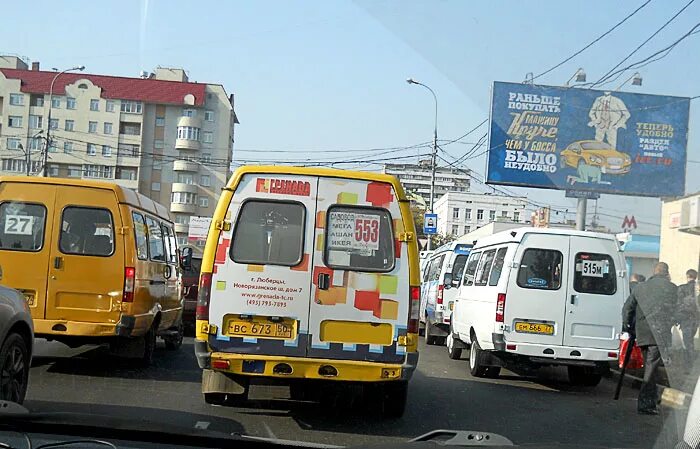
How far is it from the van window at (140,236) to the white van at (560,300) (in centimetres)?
475

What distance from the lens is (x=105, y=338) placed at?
9320 millimetres

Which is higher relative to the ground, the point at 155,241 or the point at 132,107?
the point at 132,107

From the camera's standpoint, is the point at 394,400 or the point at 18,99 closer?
the point at 394,400

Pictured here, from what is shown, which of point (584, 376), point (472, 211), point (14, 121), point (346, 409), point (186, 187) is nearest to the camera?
point (346, 409)

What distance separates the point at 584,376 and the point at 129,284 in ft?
21.5

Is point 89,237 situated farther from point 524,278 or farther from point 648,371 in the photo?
point 648,371

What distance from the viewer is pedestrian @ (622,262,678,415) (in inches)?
247

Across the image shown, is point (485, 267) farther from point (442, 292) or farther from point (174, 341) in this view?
point (174, 341)

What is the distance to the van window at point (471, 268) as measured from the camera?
1358cm

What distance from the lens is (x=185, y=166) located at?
39.0 metres

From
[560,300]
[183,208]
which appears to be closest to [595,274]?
[560,300]

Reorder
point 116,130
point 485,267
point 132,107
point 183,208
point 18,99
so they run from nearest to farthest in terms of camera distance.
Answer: point 485,267 < point 132,107 < point 18,99 < point 116,130 < point 183,208

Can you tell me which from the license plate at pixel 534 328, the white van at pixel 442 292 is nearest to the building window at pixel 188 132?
the white van at pixel 442 292

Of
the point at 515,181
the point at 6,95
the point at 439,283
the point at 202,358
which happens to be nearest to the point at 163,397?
the point at 202,358
